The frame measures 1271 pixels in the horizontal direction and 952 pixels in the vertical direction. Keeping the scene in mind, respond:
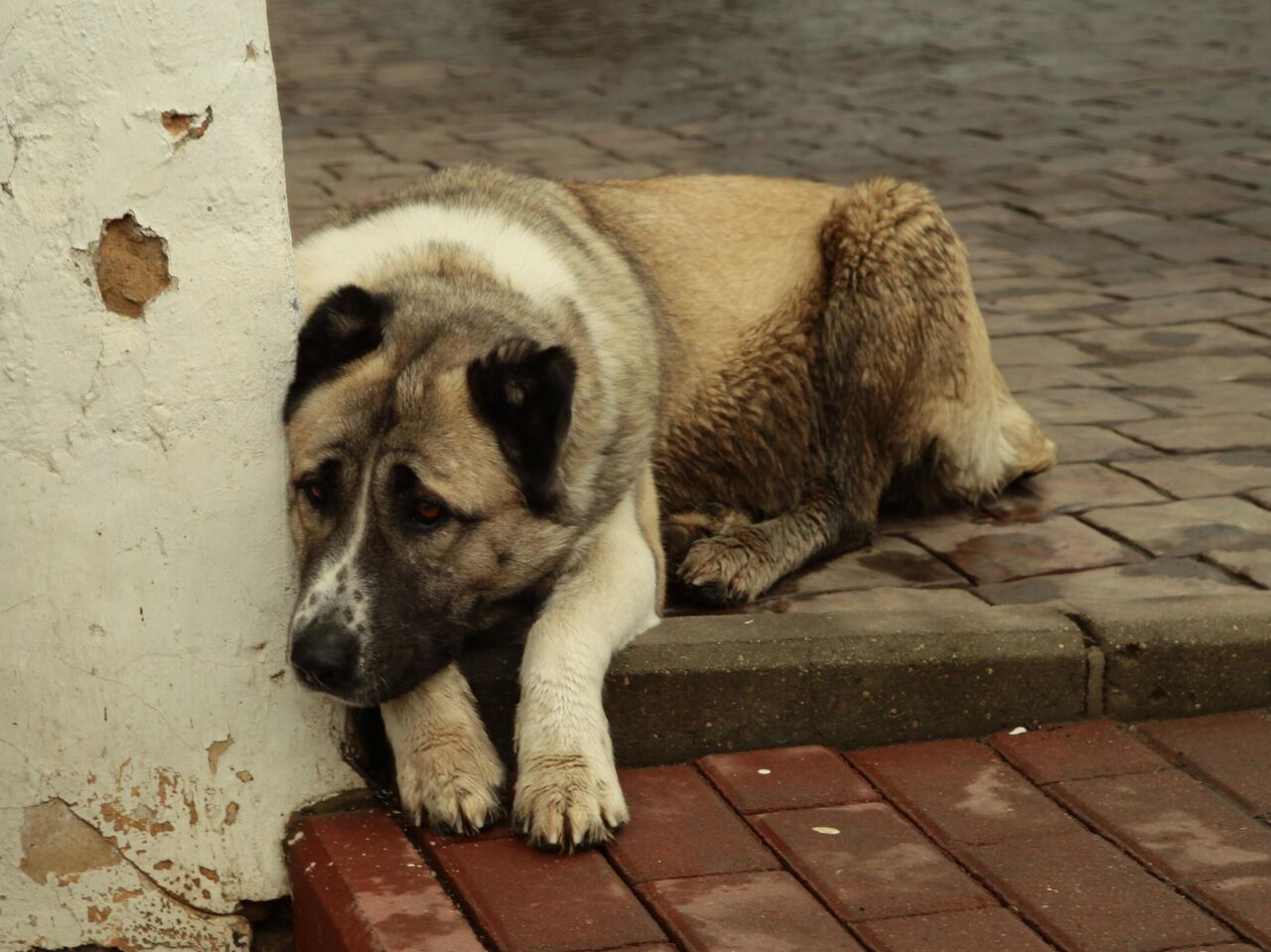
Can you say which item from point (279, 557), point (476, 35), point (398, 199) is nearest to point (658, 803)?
point (279, 557)

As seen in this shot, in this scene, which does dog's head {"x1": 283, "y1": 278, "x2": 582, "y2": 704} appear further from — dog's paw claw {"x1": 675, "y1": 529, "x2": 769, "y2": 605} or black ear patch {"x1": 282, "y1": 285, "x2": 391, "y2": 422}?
dog's paw claw {"x1": 675, "y1": 529, "x2": 769, "y2": 605}

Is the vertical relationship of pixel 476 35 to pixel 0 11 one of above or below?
below

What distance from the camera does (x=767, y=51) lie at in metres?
14.6

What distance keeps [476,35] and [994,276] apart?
Answer: 901 cm

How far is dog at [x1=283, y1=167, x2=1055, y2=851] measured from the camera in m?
3.77

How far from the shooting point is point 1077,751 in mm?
4137

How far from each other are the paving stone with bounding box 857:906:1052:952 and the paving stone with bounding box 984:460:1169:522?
2.20m

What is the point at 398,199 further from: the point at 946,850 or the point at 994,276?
the point at 994,276

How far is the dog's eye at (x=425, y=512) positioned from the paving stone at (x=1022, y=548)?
5.94 feet

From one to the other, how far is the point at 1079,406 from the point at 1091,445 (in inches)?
16.3

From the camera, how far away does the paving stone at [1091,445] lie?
5.88 m

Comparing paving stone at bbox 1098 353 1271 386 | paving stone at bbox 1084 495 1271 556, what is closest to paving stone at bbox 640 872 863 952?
paving stone at bbox 1084 495 1271 556

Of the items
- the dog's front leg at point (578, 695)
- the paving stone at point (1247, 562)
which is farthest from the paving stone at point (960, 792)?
the paving stone at point (1247, 562)

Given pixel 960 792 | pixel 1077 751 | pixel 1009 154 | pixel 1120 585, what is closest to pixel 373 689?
pixel 960 792
